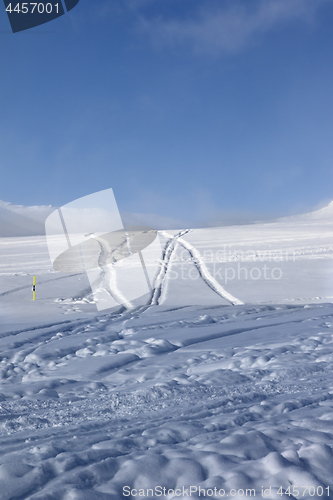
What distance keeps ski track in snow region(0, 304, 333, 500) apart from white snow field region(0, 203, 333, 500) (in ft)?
0.04

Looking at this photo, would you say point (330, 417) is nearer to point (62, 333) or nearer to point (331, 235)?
point (62, 333)

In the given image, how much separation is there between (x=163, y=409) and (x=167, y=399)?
229 millimetres

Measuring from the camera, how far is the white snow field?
219 cm

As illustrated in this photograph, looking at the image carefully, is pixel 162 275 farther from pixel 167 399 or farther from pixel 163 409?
pixel 163 409

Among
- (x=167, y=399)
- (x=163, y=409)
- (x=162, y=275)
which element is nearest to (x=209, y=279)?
(x=162, y=275)

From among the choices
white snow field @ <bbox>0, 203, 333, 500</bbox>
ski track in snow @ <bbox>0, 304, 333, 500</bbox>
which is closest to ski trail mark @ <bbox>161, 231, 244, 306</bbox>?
white snow field @ <bbox>0, 203, 333, 500</bbox>

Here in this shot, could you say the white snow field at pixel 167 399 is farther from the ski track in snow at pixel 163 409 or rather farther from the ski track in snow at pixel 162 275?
the ski track in snow at pixel 162 275

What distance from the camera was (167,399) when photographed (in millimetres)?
3449

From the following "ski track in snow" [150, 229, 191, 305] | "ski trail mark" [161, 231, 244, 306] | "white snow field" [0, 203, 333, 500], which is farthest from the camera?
"ski track in snow" [150, 229, 191, 305]

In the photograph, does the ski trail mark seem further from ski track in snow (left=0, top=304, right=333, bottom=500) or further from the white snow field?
ski track in snow (left=0, top=304, right=333, bottom=500)

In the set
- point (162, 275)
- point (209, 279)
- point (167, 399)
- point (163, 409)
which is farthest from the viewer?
point (162, 275)

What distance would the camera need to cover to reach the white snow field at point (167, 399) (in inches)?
86.1

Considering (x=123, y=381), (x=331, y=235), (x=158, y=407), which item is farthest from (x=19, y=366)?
(x=331, y=235)

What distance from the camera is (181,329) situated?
6.23m
